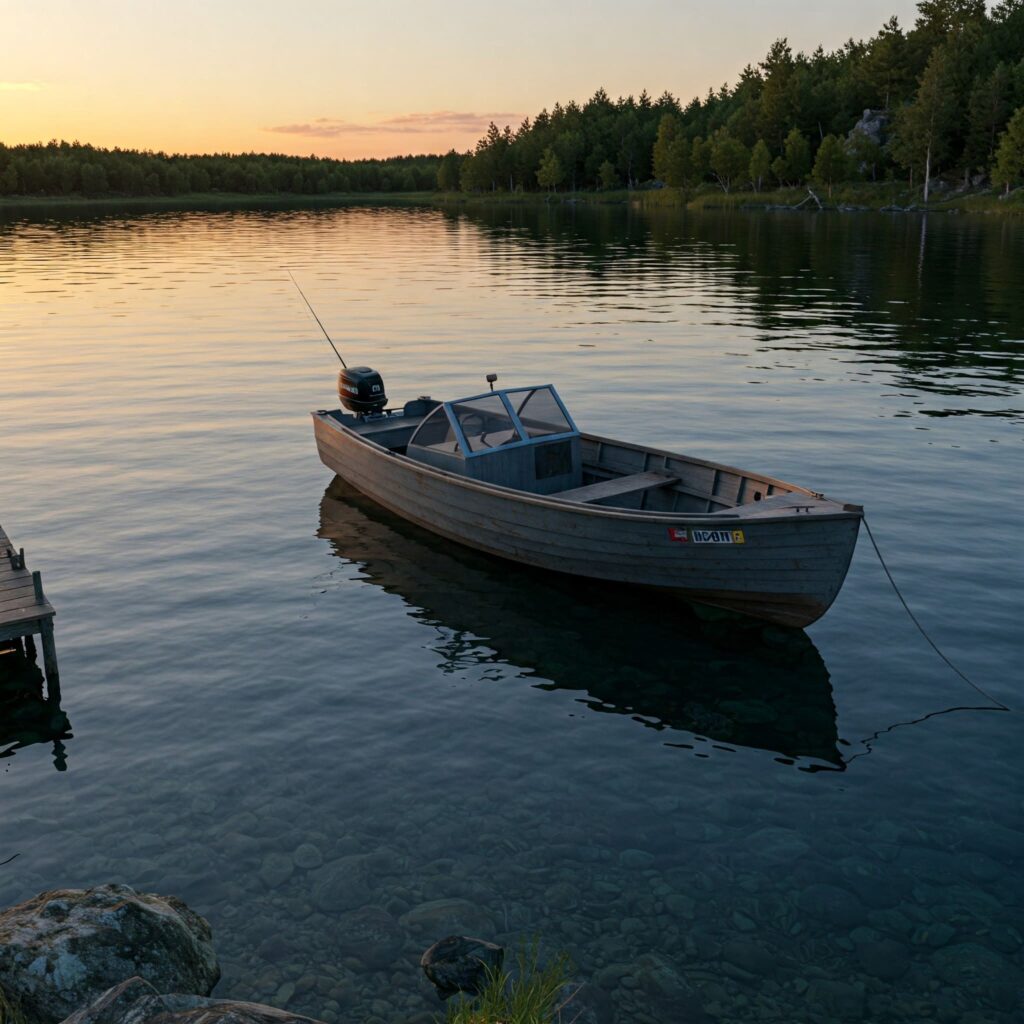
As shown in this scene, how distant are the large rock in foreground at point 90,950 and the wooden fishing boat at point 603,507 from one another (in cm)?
838

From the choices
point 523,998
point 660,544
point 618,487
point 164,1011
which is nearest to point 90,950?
point 164,1011

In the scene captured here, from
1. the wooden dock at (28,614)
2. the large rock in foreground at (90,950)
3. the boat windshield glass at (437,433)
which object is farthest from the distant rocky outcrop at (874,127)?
the large rock in foreground at (90,950)

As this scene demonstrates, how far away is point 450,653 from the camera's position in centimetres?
1395

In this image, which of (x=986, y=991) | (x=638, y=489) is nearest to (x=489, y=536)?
(x=638, y=489)

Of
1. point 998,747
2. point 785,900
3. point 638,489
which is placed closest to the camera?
point 785,900

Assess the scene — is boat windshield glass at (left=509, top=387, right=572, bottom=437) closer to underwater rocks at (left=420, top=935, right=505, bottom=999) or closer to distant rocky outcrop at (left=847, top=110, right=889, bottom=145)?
underwater rocks at (left=420, top=935, right=505, bottom=999)

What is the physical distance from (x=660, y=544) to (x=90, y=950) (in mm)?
9188

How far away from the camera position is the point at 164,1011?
19.3 ft

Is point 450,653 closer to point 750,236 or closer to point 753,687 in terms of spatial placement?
point 753,687

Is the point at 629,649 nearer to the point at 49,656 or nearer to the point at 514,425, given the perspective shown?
the point at 514,425

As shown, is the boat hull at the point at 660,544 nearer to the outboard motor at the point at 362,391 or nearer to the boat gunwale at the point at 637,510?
the boat gunwale at the point at 637,510

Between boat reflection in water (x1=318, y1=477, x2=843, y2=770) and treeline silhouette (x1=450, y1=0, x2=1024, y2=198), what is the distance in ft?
345

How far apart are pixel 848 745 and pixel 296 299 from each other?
46.2m

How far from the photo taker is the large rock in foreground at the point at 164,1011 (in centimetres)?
571
